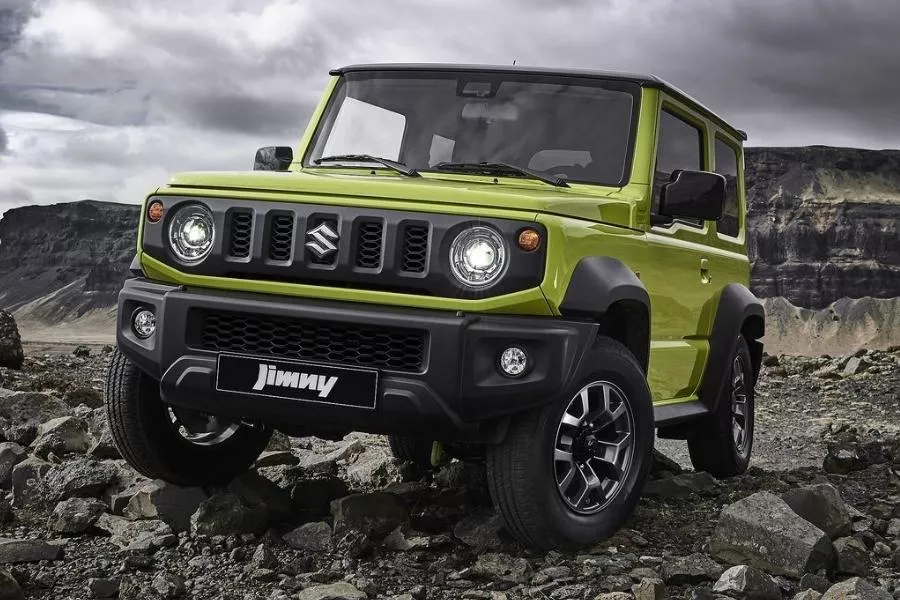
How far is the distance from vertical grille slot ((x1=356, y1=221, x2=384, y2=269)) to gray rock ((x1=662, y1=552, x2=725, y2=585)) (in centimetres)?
160

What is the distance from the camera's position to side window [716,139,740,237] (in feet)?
21.4

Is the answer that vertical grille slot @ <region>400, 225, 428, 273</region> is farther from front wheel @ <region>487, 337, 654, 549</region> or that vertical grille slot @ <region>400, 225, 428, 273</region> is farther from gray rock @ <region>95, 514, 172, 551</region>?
gray rock @ <region>95, 514, 172, 551</region>

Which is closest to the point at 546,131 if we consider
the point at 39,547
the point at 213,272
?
the point at 213,272

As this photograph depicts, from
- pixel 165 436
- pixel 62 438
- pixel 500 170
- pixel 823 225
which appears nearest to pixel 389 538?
pixel 165 436

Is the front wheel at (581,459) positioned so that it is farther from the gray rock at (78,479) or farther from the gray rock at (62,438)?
the gray rock at (62,438)

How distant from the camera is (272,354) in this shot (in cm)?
428

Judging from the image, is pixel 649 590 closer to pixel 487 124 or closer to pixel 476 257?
pixel 476 257

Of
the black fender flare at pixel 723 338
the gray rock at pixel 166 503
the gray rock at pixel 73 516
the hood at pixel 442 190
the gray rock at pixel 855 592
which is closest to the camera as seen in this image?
the gray rock at pixel 855 592

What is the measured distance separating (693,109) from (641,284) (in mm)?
1563

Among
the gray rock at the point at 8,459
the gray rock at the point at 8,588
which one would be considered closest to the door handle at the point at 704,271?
the gray rock at the point at 8,588

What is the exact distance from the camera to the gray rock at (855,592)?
3693mm

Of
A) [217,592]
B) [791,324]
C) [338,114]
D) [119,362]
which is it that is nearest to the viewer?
[217,592]

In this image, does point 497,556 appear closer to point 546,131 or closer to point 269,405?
point 269,405

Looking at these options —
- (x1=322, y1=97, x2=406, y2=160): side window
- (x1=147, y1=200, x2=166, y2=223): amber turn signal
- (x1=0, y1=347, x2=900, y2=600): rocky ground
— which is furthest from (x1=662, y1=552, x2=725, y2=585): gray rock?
(x1=147, y1=200, x2=166, y2=223): amber turn signal
